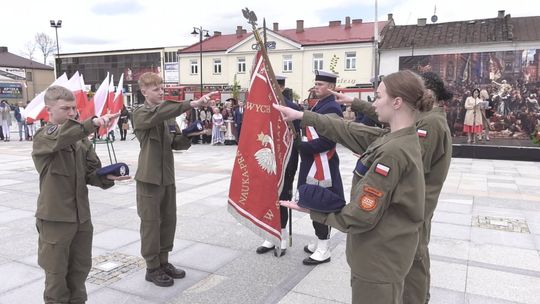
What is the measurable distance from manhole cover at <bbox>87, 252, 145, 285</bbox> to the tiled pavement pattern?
11 mm

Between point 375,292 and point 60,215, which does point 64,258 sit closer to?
point 60,215

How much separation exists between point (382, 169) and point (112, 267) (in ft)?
11.2

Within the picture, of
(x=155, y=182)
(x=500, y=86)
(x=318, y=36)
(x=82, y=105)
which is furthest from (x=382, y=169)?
(x=318, y=36)

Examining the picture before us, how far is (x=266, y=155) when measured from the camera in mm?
3674

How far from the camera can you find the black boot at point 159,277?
394cm

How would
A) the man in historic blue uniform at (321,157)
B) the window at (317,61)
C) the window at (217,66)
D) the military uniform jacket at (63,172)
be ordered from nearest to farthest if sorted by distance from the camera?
the military uniform jacket at (63,172), the man in historic blue uniform at (321,157), the window at (317,61), the window at (217,66)

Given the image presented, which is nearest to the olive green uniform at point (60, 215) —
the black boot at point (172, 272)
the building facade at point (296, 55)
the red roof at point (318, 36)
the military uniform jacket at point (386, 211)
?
the black boot at point (172, 272)

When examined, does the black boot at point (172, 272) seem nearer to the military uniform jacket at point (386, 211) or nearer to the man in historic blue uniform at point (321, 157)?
the man in historic blue uniform at point (321, 157)

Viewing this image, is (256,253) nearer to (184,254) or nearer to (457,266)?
(184,254)

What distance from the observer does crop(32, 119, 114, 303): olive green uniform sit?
3.00 m

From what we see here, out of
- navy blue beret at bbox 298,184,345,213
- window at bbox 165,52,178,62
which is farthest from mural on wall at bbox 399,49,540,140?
window at bbox 165,52,178,62

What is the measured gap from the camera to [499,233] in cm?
565

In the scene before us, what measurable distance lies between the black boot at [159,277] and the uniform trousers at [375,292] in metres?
2.28

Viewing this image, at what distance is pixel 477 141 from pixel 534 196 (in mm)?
9136
